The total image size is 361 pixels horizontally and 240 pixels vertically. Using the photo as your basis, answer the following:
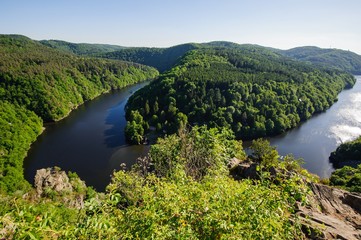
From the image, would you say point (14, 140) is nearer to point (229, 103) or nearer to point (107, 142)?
point (107, 142)

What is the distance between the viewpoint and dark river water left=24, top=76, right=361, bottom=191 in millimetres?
70875

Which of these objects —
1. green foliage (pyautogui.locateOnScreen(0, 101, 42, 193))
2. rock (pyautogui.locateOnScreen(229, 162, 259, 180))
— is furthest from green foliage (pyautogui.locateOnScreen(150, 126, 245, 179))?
green foliage (pyautogui.locateOnScreen(0, 101, 42, 193))

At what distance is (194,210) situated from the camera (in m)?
8.79

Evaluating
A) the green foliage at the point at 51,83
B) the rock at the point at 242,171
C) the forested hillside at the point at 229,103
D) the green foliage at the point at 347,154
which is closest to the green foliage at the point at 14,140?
the green foliage at the point at 51,83

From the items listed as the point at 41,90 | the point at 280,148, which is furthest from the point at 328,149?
the point at 41,90

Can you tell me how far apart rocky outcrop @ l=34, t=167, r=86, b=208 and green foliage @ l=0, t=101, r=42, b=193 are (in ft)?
13.0

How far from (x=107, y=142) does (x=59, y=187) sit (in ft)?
121

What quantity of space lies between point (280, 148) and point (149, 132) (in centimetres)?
4319

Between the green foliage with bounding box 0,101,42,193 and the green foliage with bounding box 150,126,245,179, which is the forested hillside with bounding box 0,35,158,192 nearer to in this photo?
the green foliage with bounding box 0,101,42,193

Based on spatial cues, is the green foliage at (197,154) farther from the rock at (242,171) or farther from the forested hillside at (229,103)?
the forested hillside at (229,103)

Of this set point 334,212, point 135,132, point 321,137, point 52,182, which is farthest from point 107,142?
point 334,212

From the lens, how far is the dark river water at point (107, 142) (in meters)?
70.9

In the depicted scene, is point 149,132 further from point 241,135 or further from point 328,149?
point 328,149

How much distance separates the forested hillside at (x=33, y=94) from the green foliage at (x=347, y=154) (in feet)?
250
